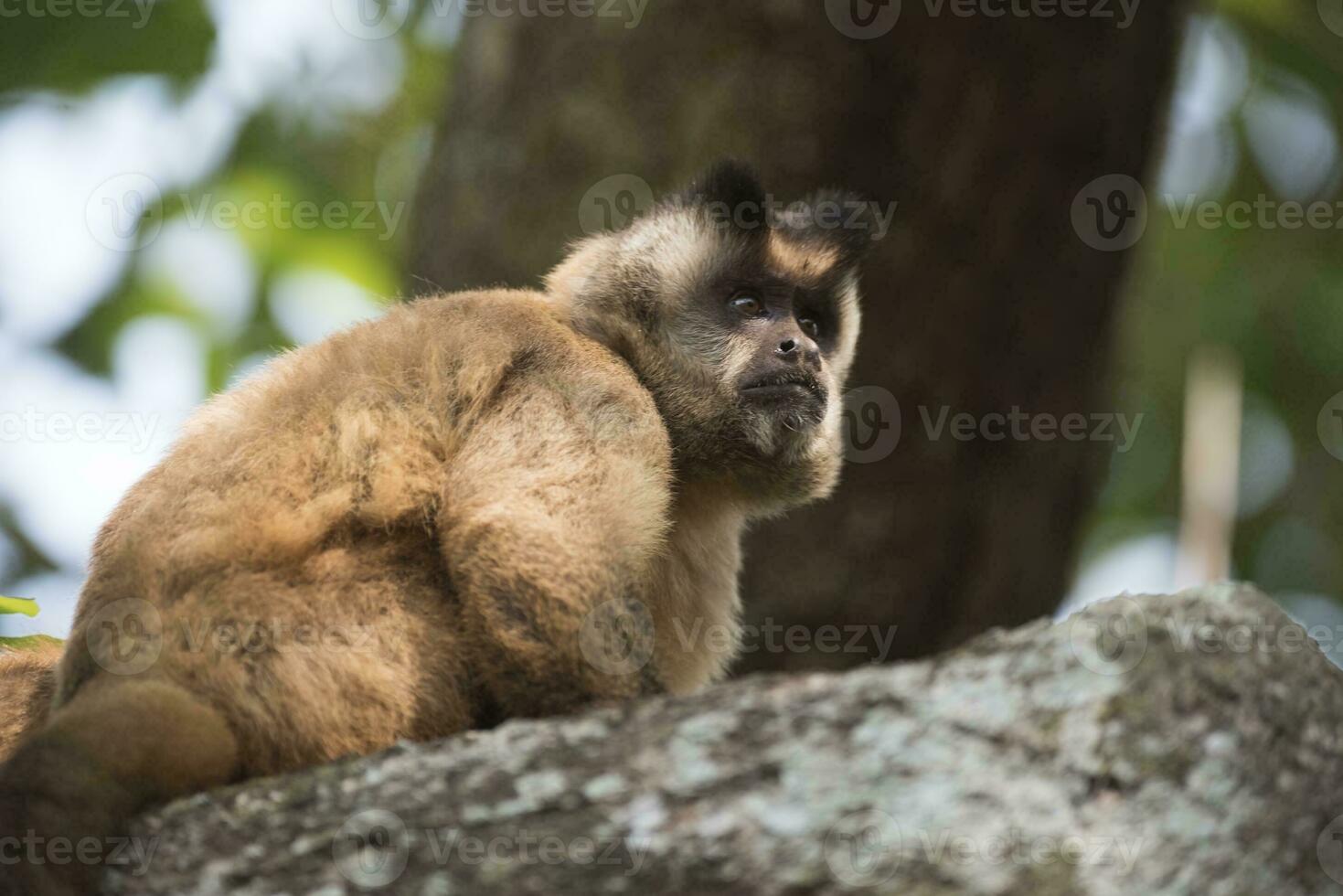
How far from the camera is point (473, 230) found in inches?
471

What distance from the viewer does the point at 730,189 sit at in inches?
315

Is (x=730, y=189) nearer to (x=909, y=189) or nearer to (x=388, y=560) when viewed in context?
(x=388, y=560)

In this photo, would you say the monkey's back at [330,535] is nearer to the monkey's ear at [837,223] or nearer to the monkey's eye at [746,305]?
the monkey's eye at [746,305]

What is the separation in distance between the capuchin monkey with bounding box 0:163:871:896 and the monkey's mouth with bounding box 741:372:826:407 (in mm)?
12

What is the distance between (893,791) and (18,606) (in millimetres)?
3436

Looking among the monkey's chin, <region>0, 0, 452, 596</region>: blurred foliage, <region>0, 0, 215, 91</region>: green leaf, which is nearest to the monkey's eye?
the monkey's chin

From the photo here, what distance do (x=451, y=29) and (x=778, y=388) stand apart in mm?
8904

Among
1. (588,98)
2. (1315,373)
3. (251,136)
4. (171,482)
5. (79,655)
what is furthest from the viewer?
(1315,373)

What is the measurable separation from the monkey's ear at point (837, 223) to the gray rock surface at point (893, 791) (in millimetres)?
3917

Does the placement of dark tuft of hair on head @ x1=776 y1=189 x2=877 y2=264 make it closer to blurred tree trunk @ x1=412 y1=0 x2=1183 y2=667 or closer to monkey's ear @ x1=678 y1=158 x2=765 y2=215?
monkey's ear @ x1=678 y1=158 x2=765 y2=215

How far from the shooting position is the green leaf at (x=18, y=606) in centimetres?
545

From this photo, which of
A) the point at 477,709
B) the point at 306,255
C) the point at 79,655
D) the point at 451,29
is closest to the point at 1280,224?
the point at 451,29

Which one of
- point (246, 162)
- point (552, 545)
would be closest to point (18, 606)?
point (552, 545)

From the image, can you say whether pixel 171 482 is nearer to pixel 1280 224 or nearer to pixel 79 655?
pixel 79 655
